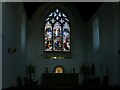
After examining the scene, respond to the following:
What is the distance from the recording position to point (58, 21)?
29.1 m

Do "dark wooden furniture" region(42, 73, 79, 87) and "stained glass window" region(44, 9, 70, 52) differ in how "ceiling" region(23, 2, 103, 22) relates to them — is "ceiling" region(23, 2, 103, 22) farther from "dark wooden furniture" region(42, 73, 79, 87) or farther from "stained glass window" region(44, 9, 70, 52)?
"dark wooden furniture" region(42, 73, 79, 87)

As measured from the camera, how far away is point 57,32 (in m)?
29.2

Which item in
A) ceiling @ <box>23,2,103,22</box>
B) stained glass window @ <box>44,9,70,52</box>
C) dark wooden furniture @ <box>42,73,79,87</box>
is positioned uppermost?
ceiling @ <box>23,2,103,22</box>

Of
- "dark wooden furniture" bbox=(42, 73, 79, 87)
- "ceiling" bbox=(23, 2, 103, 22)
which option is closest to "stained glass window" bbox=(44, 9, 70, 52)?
"ceiling" bbox=(23, 2, 103, 22)

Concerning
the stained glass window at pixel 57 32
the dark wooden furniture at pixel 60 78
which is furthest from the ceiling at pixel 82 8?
the dark wooden furniture at pixel 60 78

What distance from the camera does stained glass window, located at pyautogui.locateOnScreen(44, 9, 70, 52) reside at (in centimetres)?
2862

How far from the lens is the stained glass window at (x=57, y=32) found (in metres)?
28.6

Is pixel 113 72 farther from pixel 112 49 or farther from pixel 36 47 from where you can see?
pixel 36 47

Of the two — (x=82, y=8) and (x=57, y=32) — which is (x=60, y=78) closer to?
(x=57, y=32)

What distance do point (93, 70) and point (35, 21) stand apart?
20.5 ft

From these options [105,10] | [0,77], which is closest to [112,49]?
[105,10]

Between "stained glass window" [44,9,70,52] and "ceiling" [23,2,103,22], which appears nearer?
"ceiling" [23,2,103,22]

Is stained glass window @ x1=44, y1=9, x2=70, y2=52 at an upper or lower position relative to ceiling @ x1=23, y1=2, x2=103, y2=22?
lower

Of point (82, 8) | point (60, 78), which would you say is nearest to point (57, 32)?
point (82, 8)
